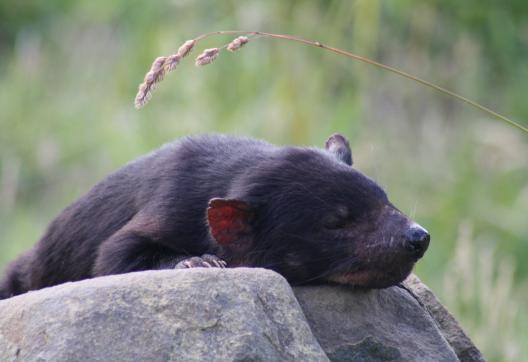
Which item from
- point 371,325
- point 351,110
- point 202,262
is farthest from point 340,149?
point 351,110

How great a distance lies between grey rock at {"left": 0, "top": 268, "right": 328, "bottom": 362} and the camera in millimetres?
3518

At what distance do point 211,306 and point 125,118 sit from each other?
7204 millimetres

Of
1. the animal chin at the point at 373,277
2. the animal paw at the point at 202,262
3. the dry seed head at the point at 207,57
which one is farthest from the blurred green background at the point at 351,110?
the dry seed head at the point at 207,57

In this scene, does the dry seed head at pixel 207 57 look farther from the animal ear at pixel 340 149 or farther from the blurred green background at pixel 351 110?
the blurred green background at pixel 351 110

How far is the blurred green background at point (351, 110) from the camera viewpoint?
9445 millimetres

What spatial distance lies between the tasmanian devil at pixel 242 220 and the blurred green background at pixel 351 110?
12.5ft

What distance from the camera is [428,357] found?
4148 millimetres

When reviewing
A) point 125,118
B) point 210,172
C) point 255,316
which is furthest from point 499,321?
point 125,118

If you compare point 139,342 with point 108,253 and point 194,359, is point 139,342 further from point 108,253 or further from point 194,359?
point 108,253

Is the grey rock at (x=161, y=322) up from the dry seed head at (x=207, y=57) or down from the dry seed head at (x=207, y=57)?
down

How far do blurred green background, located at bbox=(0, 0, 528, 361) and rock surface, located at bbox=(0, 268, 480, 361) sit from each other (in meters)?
4.80

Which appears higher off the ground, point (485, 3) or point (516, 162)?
point (485, 3)

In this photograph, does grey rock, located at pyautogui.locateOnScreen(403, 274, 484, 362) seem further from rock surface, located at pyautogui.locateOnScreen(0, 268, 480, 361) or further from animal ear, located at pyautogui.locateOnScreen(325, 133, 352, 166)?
rock surface, located at pyautogui.locateOnScreen(0, 268, 480, 361)

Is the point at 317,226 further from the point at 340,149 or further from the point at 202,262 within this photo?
the point at 340,149
